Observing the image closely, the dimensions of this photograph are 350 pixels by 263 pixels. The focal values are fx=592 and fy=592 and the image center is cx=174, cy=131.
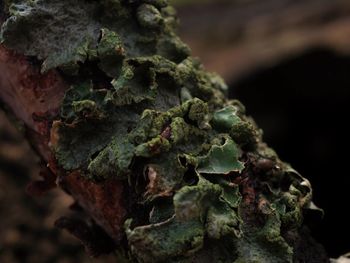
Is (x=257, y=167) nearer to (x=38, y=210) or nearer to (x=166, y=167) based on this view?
(x=166, y=167)

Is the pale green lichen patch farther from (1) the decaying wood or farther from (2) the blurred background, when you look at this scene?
(2) the blurred background

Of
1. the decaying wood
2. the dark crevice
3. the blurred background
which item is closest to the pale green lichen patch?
the decaying wood

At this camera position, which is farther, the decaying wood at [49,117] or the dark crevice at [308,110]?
the dark crevice at [308,110]

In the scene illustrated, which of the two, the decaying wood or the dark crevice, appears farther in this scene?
the dark crevice

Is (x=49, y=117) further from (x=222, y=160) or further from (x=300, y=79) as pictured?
(x=300, y=79)

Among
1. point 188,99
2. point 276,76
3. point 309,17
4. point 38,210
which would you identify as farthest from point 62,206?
point 309,17

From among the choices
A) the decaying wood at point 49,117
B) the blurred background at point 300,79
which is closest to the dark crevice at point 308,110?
the blurred background at point 300,79

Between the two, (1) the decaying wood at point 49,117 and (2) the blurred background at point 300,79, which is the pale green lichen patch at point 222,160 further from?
(2) the blurred background at point 300,79

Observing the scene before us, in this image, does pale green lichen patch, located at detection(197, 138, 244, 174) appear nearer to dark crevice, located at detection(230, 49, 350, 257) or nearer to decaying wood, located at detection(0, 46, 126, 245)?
decaying wood, located at detection(0, 46, 126, 245)

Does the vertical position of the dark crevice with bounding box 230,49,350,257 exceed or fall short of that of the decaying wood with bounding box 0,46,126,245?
it falls short
